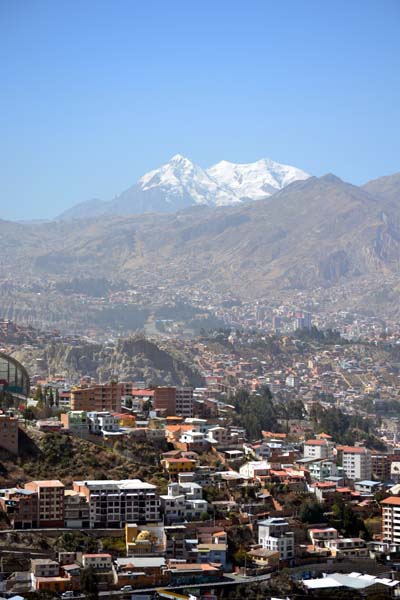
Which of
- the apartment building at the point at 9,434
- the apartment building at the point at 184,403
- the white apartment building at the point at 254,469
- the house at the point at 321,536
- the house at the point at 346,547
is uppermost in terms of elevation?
the apartment building at the point at 184,403

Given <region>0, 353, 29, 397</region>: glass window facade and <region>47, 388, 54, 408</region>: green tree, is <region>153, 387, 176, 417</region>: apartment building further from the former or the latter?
<region>0, 353, 29, 397</region>: glass window facade

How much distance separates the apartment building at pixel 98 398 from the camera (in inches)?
2222

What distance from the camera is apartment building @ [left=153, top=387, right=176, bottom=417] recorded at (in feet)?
197

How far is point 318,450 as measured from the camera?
57.3m

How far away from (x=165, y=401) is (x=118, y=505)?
641 inches

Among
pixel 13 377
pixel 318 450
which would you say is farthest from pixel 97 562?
pixel 13 377

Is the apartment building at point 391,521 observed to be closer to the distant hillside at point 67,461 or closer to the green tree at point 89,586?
the distant hillside at point 67,461

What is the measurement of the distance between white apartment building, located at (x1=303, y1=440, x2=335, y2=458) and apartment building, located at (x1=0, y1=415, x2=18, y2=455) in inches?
514

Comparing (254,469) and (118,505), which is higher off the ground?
(254,469)

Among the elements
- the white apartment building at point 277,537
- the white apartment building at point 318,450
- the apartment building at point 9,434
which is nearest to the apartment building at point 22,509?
the apartment building at point 9,434

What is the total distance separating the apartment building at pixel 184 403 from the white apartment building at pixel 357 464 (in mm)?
6697

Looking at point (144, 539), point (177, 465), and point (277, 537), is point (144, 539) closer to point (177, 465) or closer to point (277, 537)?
point (277, 537)

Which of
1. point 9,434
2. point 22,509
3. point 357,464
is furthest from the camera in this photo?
point 357,464

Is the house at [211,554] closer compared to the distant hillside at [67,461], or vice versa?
the house at [211,554]
